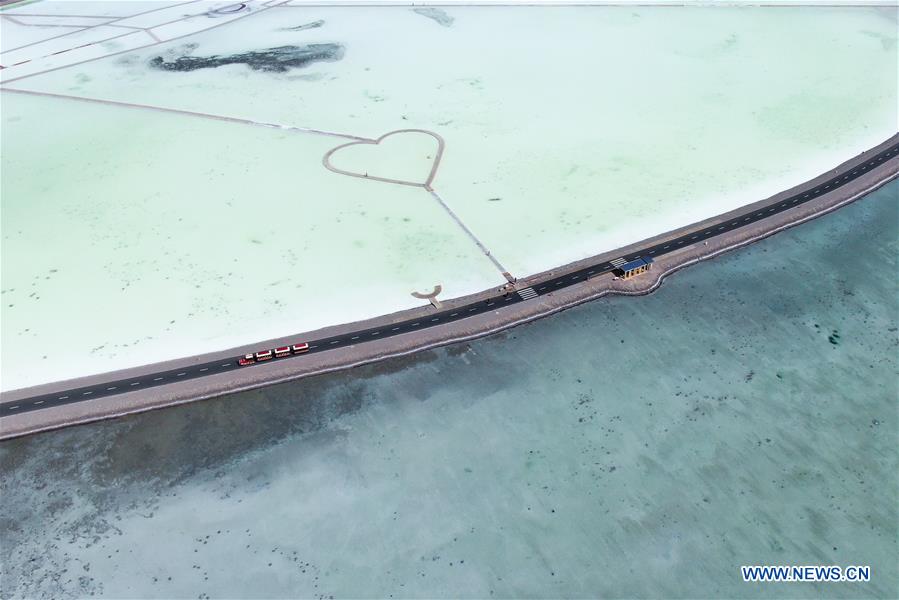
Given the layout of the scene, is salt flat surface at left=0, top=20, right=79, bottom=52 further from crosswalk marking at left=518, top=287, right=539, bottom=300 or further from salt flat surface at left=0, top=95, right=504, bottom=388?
crosswalk marking at left=518, top=287, right=539, bottom=300

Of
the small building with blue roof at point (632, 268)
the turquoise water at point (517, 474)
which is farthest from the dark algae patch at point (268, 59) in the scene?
the turquoise water at point (517, 474)

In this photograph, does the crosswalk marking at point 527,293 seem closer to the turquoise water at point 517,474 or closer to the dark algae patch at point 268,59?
the turquoise water at point 517,474

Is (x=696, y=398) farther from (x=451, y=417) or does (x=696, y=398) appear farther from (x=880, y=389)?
(x=451, y=417)

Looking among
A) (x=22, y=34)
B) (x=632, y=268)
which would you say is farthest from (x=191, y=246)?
(x=22, y=34)

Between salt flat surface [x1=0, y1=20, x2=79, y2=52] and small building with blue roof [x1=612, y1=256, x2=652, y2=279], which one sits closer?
small building with blue roof [x1=612, y1=256, x2=652, y2=279]

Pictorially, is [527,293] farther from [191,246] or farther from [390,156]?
[191,246]

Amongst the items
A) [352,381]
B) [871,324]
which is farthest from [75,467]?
[871,324]

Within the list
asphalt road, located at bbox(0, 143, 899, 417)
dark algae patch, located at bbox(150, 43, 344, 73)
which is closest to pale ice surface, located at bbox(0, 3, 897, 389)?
dark algae patch, located at bbox(150, 43, 344, 73)
